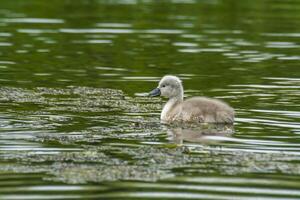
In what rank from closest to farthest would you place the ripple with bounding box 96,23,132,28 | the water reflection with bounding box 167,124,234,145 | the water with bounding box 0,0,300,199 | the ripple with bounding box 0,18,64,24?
1. the water with bounding box 0,0,300,199
2. the water reflection with bounding box 167,124,234,145
3. the ripple with bounding box 96,23,132,28
4. the ripple with bounding box 0,18,64,24

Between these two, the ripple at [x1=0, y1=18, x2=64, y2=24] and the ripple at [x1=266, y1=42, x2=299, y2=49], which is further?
the ripple at [x1=0, y1=18, x2=64, y2=24]

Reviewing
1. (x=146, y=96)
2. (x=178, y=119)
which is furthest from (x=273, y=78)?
(x=178, y=119)

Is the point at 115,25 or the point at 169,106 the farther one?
the point at 115,25

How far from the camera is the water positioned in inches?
398

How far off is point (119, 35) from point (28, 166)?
12.9 metres

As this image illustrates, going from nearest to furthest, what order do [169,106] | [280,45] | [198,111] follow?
[198,111] < [169,106] < [280,45]

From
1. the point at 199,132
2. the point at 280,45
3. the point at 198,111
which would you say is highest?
the point at 198,111

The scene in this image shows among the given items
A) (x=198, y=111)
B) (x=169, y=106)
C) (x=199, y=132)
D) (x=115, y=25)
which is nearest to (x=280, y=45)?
(x=115, y=25)

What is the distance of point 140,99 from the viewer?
15.6 meters

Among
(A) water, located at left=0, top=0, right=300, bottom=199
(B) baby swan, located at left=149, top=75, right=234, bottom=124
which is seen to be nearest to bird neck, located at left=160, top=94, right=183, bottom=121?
(B) baby swan, located at left=149, top=75, right=234, bottom=124

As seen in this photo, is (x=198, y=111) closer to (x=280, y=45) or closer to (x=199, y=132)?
(x=199, y=132)

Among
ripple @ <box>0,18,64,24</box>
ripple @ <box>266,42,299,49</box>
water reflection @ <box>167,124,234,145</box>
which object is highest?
water reflection @ <box>167,124,234,145</box>

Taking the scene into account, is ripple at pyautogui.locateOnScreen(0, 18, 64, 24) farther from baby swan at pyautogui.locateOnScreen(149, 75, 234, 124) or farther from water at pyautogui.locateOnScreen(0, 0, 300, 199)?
baby swan at pyautogui.locateOnScreen(149, 75, 234, 124)

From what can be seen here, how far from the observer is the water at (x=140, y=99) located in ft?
33.1
